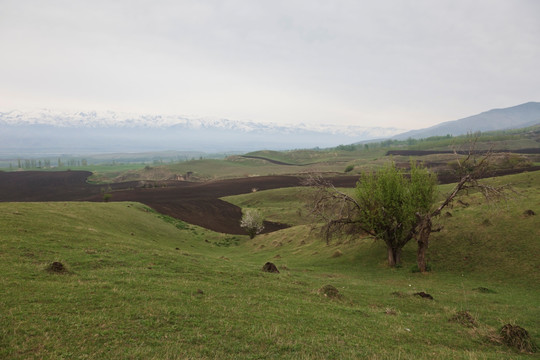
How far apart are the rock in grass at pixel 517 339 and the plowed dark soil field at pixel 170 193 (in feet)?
95.0

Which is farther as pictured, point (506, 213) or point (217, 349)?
point (506, 213)

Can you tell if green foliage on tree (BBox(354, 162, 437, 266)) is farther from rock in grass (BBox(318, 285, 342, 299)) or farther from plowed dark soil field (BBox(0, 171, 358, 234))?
rock in grass (BBox(318, 285, 342, 299))

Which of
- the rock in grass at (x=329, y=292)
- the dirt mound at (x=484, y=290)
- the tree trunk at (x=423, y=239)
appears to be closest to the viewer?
the rock in grass at (x=329, y=292)

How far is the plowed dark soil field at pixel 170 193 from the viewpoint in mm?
78062

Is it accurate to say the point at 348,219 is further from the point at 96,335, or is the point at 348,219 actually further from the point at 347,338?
the point at 96,335

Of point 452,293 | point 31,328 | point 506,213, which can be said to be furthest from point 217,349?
point 506,213

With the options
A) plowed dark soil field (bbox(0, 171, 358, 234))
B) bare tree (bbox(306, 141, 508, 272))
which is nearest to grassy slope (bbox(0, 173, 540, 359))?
bare tree (bbox(306, 141, 508, 272))

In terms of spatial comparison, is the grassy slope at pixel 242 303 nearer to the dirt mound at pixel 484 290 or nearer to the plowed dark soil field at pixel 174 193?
the dirt mound at pixel 484 290

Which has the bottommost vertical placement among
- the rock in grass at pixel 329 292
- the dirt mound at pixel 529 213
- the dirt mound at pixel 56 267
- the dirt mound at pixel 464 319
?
the dirt mound at pixel 464 319

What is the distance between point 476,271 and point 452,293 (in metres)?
7.80

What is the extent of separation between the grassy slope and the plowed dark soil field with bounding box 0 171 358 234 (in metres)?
21.6

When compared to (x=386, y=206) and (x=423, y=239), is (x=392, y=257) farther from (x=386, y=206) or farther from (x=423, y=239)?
(x=386, y=206)

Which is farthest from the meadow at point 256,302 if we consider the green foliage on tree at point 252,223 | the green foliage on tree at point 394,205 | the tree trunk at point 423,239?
the green foliage on tree at point 252,223

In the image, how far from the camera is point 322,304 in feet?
54.6
